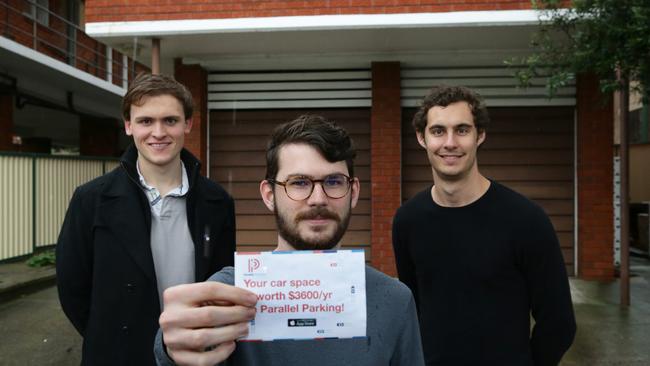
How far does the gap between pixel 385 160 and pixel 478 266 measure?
5.80 metres

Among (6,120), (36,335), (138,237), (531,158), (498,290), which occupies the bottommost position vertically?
(36,335)

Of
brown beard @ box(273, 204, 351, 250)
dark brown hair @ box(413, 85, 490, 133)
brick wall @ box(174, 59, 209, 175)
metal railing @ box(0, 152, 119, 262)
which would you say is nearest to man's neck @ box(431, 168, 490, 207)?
dark brown hair @ box(413, 85, 490, 133)

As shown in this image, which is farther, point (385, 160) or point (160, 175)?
point (385, 160)

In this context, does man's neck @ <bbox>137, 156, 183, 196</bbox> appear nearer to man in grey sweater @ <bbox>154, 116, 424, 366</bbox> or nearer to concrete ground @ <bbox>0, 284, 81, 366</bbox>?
man in grey sweater @ <bbox>154, 116, 424, 366</bbox>

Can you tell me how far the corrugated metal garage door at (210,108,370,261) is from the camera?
8.41 meters

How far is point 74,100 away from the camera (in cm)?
1477

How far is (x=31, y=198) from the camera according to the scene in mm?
10203

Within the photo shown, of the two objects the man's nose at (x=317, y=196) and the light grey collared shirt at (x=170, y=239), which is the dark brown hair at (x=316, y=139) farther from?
the light grey collared shirt at (x=170, y=239)

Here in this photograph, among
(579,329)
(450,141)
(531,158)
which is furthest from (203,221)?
(531,158)

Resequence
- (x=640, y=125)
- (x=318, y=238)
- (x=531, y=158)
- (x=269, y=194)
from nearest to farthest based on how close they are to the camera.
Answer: (x=318, y=238), (x=269, y=194), (x=531, y=158), (x=640, y=125)

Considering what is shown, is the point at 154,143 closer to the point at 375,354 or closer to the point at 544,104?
the point at 375,354

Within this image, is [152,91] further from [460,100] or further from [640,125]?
[640,125]

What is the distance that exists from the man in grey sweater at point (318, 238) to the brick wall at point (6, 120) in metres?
12.6

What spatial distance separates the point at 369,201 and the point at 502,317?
6.09 m
